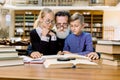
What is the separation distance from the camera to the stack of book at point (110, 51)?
4.58ft

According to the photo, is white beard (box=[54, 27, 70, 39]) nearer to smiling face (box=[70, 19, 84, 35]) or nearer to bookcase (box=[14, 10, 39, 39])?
smiling face (box=[70, 19, 84, 35])

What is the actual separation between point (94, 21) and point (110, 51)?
13.0 m

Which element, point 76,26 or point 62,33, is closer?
point 76,26

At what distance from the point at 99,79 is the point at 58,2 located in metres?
14.0

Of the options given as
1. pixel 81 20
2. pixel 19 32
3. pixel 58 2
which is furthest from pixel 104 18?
pixel 81 20

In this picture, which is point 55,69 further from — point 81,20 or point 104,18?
point 104,18

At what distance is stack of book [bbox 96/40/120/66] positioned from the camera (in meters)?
1.39

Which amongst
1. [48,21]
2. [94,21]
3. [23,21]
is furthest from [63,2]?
[48,21]

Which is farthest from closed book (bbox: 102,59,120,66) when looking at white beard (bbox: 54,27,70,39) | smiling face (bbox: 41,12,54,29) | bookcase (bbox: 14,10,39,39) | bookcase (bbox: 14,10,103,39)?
bookcase (bbox: 14,10,39,39)

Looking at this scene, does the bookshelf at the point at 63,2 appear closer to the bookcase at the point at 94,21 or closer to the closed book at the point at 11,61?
the bookcase at the point at 94,21

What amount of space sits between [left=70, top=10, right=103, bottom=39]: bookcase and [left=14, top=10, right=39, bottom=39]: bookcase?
2505 mm

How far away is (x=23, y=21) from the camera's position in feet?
48.1

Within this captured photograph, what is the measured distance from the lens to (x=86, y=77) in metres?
1.07

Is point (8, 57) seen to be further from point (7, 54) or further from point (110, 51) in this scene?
point (110, 51)
